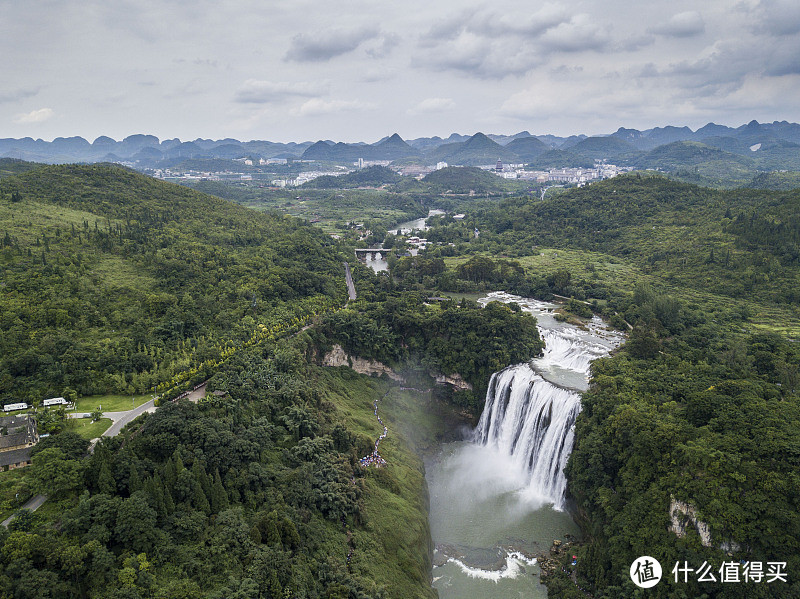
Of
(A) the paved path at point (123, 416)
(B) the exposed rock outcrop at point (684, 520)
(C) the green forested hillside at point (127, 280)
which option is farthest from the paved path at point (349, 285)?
(B) the exposed rock outcrop at point (684, 520)

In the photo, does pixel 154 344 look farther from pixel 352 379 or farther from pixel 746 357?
pixel 746 357

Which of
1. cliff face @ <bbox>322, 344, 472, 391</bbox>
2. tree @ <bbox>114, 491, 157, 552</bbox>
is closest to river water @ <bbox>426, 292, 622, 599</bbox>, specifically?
cliff face @ <bbox>322, 344, 472, 391</bbox>

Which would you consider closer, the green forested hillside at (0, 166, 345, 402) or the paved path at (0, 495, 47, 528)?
the paved path at (0, 495, 47, 528)

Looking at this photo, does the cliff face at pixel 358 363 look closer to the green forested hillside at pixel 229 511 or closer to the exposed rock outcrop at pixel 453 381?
the exposed rock outcrop at pixel 453 381

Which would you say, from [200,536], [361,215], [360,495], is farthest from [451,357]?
[361,215]

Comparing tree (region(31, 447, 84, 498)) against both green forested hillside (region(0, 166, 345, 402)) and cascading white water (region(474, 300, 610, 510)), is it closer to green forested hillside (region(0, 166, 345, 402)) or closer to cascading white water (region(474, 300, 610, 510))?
green forested hillside (region(0, 166, 345, 402))

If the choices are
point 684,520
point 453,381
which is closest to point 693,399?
point 684,520

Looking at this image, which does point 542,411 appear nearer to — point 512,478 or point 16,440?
point 512,478
